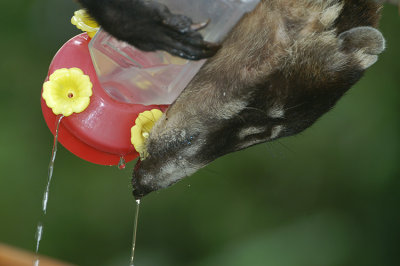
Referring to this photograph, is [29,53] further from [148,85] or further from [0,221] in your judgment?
[148,85]

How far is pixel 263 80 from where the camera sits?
1.91 meters

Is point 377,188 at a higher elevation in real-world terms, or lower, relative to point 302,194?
higher

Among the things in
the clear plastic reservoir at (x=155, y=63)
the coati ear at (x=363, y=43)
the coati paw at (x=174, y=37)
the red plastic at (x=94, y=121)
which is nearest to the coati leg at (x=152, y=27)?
the coati paw at (x=174, y=37)

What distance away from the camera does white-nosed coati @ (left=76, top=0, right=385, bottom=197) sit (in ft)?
6.30

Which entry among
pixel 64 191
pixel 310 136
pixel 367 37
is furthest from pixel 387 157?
pixel 367 37

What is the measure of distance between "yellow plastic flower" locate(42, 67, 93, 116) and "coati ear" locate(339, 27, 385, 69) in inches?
33.4

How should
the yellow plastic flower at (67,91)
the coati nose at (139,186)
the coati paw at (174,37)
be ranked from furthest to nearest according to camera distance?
the coati nose at (139,186) < the yellow plastic flower at (67,91) < the coati paw at (174,37)

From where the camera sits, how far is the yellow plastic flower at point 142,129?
192cm

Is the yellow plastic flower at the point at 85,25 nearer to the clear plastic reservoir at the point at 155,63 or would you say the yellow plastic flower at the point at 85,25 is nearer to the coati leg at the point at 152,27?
the clear plastic reservoir at the point at 155,63

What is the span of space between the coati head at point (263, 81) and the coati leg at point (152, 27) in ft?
1.02

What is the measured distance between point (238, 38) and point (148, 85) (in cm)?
34

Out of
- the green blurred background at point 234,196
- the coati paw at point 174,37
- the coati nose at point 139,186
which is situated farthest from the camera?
the green blurred background at point 234,196

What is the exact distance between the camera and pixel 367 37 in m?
1.89

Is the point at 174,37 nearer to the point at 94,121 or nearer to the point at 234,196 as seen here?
the point at 94,121
